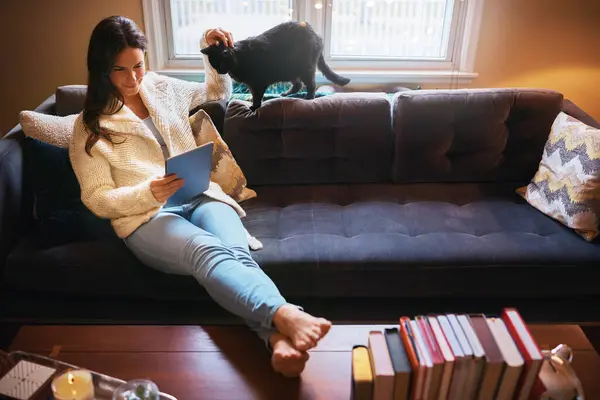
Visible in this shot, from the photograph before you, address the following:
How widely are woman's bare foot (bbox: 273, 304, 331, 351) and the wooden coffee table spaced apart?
3.5 inches

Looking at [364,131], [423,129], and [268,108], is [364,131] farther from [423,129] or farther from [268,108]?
[268,108]

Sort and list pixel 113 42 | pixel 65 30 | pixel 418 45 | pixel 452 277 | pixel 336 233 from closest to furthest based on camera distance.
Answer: pixel 113 42, pixel 452 277, pixel 336 233, pixel 65 30, pixel 418 45

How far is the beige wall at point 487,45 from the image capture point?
2398 mm

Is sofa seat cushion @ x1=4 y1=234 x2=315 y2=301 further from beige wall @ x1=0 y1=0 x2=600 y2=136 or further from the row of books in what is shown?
beige wall @ x1=0 y1=0 x2=600 y2=136

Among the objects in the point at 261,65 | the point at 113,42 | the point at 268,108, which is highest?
the point at 113,42

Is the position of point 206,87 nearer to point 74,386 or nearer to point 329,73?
point 329,73

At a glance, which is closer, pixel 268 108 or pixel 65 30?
pixel 268 108

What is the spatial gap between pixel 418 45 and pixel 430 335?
6.45 ft

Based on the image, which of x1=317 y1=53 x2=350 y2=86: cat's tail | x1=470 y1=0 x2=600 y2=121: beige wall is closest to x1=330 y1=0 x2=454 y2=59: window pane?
x1=470 y1=0 x2=600 y2=121: beige wall

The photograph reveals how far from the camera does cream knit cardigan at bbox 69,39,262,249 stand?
1550 mm

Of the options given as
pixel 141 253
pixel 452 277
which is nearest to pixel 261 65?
pixel 141 253

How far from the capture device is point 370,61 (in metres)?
2.64

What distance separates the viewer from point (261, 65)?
1.96 m

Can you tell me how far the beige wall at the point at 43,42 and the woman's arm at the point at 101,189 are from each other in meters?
1.01
